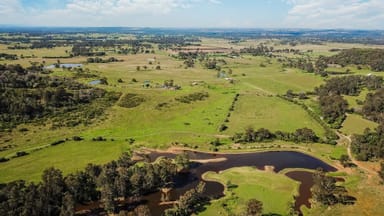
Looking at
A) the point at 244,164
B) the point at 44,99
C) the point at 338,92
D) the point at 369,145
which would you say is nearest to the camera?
the point at 244,164

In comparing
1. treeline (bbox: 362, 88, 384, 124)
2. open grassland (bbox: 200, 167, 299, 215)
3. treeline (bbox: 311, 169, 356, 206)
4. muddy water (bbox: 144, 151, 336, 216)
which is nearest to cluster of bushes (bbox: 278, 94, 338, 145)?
muddy water (bbox: 144, 151, 336, 216)

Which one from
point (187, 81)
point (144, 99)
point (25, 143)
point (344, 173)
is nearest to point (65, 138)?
point (25, 143)

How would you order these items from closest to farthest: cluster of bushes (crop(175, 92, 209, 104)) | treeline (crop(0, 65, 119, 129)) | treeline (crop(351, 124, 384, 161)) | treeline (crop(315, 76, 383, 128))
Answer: treeline (crop(351, 124, 384, 161))
treeline (crop(0, 65, 119, 129))
treeline (crop(315, 76, 383, 128))
cluster of bushes (crop(175, 92, 209, 104))

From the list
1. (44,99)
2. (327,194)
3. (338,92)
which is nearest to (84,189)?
(327,194)

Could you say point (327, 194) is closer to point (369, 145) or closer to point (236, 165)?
point (236, 165)

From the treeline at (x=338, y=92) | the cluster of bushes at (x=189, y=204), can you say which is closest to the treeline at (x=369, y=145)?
the treeline at (x=338, y=92)

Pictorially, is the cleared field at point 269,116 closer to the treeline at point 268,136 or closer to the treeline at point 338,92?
the treeline at point 268,136

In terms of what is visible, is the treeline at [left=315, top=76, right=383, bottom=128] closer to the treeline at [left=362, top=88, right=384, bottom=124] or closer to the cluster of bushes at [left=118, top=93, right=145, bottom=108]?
the treeline at [left=362, top=88, right=384, bottom=124]
